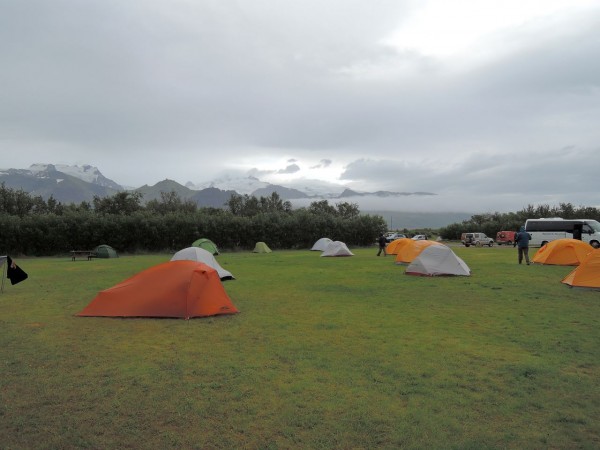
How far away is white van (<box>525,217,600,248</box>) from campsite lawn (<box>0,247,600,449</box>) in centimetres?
3219

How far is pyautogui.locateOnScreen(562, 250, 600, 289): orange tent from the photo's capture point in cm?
1493

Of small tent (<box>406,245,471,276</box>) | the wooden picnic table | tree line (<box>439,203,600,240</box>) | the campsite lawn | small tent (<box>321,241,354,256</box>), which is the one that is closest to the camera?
the campsite lawn

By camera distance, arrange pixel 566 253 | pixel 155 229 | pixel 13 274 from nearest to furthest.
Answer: pixel 13 274, pixel 566 253, pixel 155 229

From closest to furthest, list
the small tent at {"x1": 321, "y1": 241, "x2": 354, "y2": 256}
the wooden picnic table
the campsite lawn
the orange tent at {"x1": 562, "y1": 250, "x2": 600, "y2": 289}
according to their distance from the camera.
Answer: the campsite lawn < the orange tent at {"x1": 562, "y1": 250, "x2": 600, "y2": 289} < the small tent at {"x1": 321, "y1": 241, "x2": 354, "y2": 256} < the wooden picnic table

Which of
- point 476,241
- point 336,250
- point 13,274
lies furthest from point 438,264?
point 476,241

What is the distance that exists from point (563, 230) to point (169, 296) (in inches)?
1642

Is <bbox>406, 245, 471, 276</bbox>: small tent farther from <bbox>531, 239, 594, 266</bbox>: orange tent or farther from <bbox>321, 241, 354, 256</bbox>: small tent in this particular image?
<bbox>321, 241, 354, 256</bbox>: small tent

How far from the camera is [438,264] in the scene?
19.5 meters

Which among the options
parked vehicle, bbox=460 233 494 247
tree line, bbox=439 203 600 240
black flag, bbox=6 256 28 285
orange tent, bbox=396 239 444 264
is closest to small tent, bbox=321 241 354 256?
orange tent, bbox=396 239 444 264

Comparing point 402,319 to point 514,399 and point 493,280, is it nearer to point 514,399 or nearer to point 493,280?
point 514,399

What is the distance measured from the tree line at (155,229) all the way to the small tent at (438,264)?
33.1m

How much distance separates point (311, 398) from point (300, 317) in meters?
5.27

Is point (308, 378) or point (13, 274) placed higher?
point (13, 274)

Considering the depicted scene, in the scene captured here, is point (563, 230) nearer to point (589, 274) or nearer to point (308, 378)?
point (589, 274)
